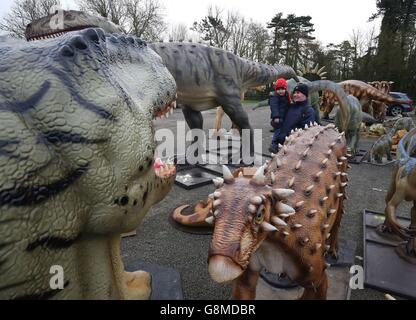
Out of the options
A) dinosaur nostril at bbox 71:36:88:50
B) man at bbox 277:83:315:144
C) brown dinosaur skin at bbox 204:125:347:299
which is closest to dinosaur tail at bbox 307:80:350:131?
man at bbox 277:83:315:144

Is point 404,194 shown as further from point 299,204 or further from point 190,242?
point 190,242

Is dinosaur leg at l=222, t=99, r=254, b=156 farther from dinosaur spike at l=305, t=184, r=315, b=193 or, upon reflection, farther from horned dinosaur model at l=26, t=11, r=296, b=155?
dinosaur spike at l=305, t=184, r=315, b=193

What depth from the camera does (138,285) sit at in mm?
Result: 1914

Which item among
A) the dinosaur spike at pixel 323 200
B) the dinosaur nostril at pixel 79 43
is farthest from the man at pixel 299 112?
the dinosaur nostril at pixel 79 43

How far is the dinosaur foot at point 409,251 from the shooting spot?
2477mm

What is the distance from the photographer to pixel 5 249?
0.74 m

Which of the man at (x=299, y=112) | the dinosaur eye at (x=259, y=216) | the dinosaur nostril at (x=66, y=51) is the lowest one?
the dinosaur eye at (x=259, y=216)

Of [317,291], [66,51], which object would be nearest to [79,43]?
[66,51]

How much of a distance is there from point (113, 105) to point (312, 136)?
1555 millimetres

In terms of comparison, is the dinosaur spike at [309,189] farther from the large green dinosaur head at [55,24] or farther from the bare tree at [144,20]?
the bare tree at [144,20]

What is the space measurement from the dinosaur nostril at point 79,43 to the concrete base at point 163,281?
1.67m
